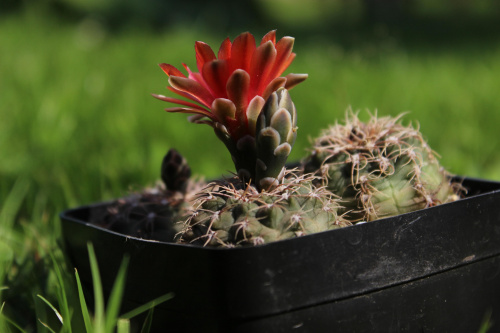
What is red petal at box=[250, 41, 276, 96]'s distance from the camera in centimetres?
101

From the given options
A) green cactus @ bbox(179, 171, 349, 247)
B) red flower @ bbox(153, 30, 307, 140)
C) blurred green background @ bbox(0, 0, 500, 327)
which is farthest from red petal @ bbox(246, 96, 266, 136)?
blurred green background @ bbox(0, 0, 500, 327)

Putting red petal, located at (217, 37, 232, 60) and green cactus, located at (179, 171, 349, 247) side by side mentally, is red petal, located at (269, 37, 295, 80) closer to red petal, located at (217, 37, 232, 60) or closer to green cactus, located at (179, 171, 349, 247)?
red petal, located at (217, 37, 232, 60)

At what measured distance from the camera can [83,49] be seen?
15.6 feet

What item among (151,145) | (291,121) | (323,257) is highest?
(291,121)

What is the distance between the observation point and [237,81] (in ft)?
3.26

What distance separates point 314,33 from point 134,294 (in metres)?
7.26

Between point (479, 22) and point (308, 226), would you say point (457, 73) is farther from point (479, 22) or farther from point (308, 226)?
point (479, 22)

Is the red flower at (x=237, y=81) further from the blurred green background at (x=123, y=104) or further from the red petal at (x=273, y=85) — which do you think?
the blurred green background at (x=123, y=104)

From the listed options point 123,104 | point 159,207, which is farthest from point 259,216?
point 123,104

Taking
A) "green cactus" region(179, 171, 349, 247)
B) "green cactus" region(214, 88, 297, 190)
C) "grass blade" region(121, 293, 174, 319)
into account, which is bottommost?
"grass blade" region(121, 293, 174, 319)

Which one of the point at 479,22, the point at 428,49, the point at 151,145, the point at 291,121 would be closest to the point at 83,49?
the point at 151,145

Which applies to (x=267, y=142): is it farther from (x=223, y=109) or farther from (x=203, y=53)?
(x=203, y=53)

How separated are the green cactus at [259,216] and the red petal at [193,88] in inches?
6.0

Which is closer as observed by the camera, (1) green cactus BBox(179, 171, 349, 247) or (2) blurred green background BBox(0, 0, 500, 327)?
(1) green cactus BBox(179, 171, 349, 247)
